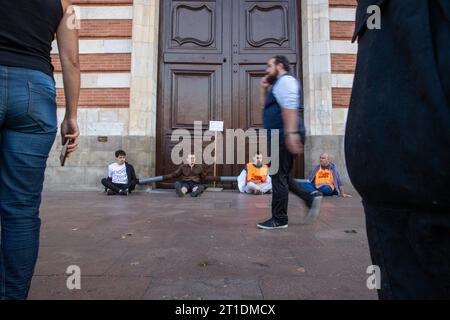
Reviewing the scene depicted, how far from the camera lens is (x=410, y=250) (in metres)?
0.86

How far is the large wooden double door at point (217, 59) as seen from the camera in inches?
356

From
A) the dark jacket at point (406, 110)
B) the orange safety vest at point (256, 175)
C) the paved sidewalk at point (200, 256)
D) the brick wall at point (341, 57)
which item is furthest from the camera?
the brick wall at point (341, 57)

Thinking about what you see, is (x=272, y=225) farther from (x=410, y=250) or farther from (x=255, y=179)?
(x=255, y=179)

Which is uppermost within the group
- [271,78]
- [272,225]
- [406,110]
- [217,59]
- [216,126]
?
[217,59]

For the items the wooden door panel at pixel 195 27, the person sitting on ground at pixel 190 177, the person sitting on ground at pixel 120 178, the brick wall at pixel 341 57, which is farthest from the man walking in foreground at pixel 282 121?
the wooden door panel at pixel 195 27

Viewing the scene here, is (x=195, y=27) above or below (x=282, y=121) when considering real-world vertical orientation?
above

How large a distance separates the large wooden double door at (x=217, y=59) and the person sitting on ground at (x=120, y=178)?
1059mm

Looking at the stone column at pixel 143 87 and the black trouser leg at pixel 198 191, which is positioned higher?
the stone column at pixel 143 87

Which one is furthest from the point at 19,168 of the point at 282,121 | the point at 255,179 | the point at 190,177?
the point at 255,179

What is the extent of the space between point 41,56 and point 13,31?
0.50 feet

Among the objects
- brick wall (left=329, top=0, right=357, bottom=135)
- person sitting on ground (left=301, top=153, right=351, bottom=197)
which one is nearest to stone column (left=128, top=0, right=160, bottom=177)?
person sitting on ground (left=301, top=153, right=351, bottom=197)

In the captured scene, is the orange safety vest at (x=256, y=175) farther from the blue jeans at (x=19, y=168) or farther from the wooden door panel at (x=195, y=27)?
the blue jeans at (x=19, y=168)

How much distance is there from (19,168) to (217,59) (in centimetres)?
809
